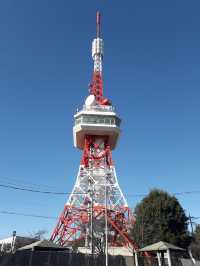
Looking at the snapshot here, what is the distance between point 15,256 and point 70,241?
95.9 feet

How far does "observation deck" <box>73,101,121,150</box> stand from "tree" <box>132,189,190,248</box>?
2047 centimetres

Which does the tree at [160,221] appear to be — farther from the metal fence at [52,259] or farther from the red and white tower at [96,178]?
the metal fence at [52,259]

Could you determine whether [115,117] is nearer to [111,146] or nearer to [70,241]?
[111,146]

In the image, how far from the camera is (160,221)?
3494cm

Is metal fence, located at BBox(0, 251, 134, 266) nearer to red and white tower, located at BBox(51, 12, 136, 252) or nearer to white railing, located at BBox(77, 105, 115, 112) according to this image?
red and white tower, located at BBox(51, 12, 136, 252)

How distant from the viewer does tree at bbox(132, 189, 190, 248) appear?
34.1 meters

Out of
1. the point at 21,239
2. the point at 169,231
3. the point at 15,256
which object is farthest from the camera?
the point at 21,239

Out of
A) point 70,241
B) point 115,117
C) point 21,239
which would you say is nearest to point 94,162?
point 115,117

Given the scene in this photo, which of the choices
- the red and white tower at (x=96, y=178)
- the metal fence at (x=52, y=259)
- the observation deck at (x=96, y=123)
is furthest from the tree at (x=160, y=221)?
the observation deck at (x=96, y=123)

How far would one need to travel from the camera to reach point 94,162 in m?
56.9

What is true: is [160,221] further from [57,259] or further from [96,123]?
[96,123]

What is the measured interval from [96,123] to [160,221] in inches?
983

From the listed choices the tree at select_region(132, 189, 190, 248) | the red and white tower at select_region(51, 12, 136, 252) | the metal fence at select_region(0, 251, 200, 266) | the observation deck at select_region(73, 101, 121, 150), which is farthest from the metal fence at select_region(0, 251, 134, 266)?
the observation deck at select_region(73, 101, 121, 150)

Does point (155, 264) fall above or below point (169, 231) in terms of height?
below
